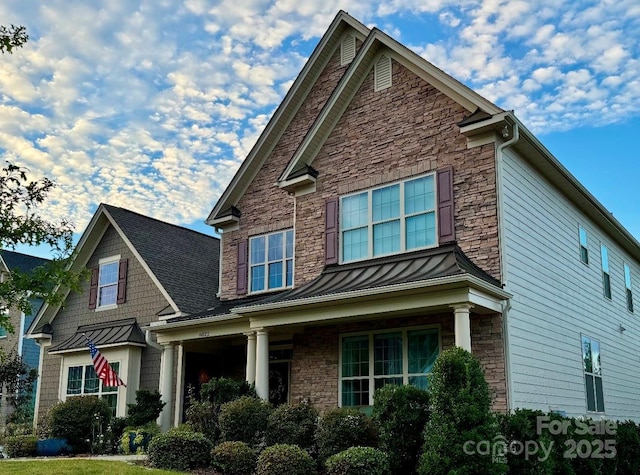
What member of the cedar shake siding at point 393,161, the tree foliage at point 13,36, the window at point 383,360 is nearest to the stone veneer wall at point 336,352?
the window at point 383,360

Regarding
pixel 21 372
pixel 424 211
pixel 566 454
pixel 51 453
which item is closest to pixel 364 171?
pixel 424 211

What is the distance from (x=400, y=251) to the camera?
14.7 m

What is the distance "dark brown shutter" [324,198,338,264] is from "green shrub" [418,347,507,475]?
584cm

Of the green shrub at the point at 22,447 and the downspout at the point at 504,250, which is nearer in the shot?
the downspout at the point at 504,250

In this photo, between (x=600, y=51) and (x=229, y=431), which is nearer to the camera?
(x=229, y=431)

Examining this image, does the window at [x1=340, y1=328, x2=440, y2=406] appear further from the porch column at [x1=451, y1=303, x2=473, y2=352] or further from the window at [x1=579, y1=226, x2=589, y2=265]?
the window at [x1=579, y1=226, x2=589, y2=265]

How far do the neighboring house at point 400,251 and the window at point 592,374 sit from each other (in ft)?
0.24

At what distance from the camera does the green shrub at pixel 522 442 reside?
1024 cm

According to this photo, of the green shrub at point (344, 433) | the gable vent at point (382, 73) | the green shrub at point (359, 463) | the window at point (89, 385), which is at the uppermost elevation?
the gable vent at point (382, 73)

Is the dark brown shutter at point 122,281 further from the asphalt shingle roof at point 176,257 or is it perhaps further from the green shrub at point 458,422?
the green shrub at point 458,422

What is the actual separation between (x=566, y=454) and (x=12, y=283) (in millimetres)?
9828

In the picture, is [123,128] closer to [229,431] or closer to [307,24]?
[307,24]

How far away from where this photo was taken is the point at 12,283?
11.7 meters

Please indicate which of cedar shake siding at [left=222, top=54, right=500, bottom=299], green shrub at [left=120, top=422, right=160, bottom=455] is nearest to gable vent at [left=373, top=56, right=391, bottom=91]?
cedar shake siding at [left=222, top=54, right=500, bottom=299]
